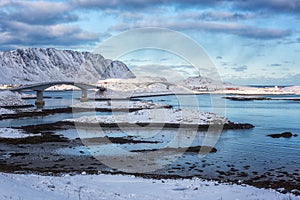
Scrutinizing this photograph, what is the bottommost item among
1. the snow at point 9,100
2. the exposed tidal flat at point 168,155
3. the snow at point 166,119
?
the exposed tidal flat at point 168,155

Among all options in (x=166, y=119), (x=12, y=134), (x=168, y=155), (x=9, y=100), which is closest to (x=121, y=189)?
(x=168, y=155)

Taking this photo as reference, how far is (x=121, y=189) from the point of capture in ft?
50.5

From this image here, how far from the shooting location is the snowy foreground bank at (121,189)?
1278cm

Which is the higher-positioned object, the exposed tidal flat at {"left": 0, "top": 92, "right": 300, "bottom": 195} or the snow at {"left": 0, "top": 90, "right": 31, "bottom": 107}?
the snow at {"left": 0, "top": 90, "right": 31, "bottom": 107}

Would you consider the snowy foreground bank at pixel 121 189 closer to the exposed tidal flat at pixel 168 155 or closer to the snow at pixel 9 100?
the exposed tidal flat at pixel 168 155

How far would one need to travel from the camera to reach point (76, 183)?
15.7 m

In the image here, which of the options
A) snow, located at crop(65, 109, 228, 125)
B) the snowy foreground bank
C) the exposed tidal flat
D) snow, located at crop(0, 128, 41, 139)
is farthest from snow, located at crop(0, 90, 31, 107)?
the snowy foreground bank

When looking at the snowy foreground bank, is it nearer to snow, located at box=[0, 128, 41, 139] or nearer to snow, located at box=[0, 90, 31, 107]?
snow, located at box=[0, 128, 41, 139]

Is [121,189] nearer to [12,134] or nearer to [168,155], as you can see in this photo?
[168,155]

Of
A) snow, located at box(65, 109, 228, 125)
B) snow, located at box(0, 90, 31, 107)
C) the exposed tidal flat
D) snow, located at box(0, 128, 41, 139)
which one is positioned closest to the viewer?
the exposed tidal flat

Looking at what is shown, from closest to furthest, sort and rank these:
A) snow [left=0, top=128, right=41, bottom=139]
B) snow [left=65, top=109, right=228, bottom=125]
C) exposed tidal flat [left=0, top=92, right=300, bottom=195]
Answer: exposed tidal flat [left=0, top=92, right=300, bottom=195]
snow [left=0, top=128, right=41, bottom=139]
snow [left=65, top=109, right=228, bottom=125]

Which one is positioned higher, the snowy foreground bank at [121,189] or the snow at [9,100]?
the snow at [9,100]

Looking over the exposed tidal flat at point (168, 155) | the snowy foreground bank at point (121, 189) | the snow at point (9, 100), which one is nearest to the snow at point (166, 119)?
the exposed tidal flat at point (168, 155)

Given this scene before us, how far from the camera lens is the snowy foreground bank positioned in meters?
12.8
